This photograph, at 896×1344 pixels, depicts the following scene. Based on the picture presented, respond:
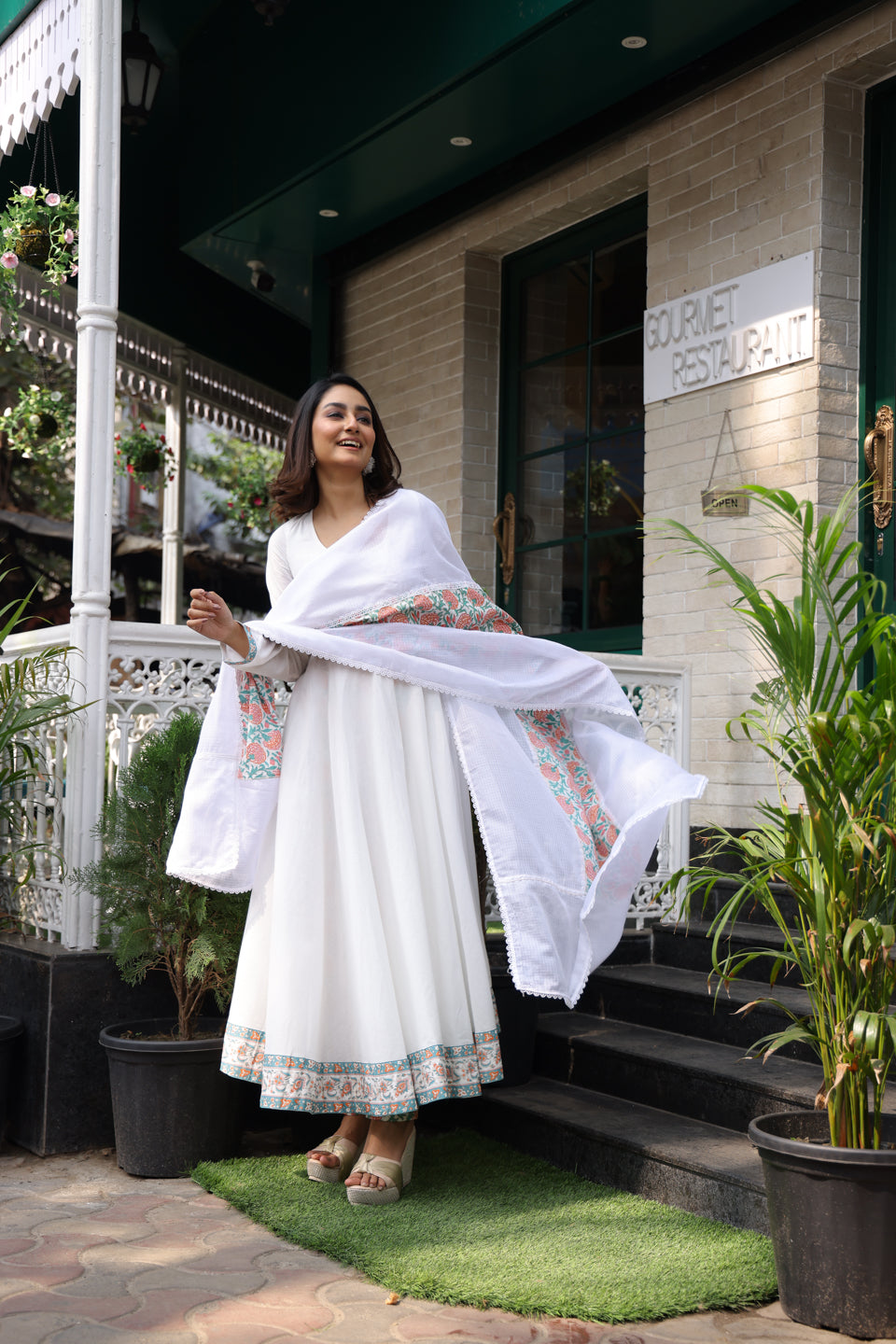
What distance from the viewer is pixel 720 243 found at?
197 inches

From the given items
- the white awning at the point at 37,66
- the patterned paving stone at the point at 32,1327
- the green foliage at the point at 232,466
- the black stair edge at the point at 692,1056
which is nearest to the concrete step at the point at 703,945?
the black stair edge at the point at 692,1056

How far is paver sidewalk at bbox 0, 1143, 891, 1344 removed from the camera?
2.48m

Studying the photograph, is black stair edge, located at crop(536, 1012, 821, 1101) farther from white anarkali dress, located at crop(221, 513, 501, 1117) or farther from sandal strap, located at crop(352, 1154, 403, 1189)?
sandal strap, located at crop(352, 1154, 403, 1189)

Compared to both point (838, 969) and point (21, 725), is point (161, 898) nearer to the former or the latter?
point (21, 725)

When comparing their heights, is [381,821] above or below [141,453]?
below

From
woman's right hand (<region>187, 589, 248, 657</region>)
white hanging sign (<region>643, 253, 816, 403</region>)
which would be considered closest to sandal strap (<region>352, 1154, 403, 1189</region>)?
woman's right hand (<region>187, 589, 248, 657</region>)

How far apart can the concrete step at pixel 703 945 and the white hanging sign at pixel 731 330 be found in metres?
1.91

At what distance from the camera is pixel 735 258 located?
4934mm

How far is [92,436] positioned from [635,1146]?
7.86ft

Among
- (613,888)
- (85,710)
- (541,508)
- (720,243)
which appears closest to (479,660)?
(613,888)

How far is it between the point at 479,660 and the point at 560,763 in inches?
13.1

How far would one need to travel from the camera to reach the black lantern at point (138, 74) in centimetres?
598

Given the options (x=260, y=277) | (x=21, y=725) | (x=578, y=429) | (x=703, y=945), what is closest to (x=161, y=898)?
(x=21, y=725)

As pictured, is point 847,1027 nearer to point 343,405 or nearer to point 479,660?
point 479,660
